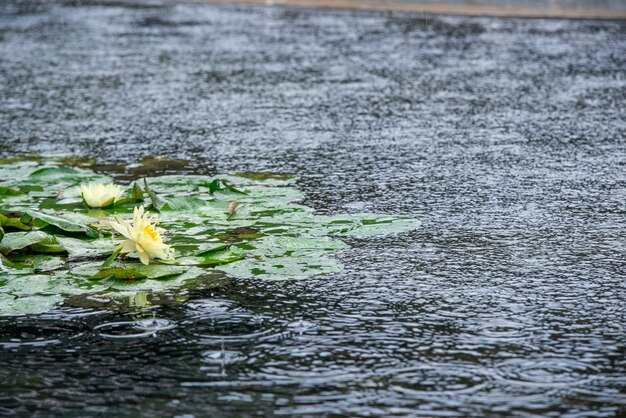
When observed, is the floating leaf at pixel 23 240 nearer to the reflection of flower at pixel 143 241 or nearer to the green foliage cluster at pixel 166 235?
the green foliage cluster at pixel 166 235

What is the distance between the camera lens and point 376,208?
4074 mm

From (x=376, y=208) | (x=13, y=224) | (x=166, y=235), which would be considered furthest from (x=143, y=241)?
(x=376, y=208)

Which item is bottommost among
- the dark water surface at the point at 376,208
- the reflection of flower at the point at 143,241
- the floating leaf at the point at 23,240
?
the dark water surface at the point at 376,208

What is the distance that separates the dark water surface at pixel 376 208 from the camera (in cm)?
247

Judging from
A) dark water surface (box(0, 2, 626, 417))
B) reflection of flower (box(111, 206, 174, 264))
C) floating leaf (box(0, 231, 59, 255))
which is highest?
reflection of flower (box(111, 206, 174, 264))

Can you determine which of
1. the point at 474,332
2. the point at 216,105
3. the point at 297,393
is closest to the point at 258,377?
the point at 297,393

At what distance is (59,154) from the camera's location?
520 cm

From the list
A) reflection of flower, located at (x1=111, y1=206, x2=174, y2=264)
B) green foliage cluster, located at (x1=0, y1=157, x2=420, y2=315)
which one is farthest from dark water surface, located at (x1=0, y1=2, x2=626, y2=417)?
reflection of flower, located at (x1=111, y1=206, x2=174, y2=264)

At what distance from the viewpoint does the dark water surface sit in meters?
2.47

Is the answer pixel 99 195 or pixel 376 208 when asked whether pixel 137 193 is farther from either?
pixel 376 208

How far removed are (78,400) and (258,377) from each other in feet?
1.30

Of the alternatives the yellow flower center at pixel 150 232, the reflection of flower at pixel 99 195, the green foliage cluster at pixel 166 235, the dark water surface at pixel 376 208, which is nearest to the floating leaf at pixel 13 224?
the green foliage cluster at pixel 166 235

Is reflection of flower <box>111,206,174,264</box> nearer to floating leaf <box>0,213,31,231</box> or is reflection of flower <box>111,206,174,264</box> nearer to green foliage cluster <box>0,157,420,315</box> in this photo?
green foliage cluster <box>0,157,420,315</box>

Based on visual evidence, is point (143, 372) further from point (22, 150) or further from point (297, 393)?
point (22, 150)
